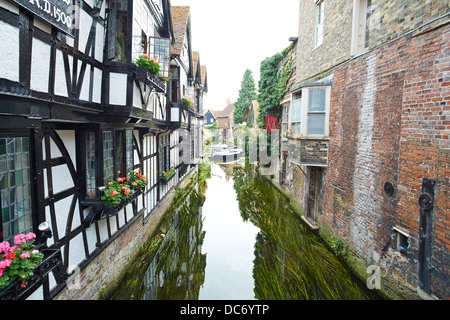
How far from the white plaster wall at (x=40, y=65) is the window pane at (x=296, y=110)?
24.6 feet

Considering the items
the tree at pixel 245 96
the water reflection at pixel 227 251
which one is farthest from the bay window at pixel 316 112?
the tree at pixel 245 96

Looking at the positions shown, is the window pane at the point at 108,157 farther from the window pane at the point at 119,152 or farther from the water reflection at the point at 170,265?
the water reflection at the point at 170,265

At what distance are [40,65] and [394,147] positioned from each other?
6.54 m

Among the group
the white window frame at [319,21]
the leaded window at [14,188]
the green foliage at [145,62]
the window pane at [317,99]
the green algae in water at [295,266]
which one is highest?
the white window frame at [319,21]

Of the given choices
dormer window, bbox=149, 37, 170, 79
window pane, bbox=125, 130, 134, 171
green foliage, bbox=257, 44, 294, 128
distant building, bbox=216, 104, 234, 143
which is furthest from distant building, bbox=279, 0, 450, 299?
distant building, bbox=216, 104, 234, 143

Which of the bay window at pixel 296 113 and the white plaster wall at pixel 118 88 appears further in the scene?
the bay window at pixel 296 113

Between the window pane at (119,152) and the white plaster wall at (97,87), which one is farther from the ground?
the white plaster wall at (97,87)

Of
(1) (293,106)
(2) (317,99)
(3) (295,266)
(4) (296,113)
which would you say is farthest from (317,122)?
(3) (295,266)

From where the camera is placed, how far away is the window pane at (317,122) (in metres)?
8.52

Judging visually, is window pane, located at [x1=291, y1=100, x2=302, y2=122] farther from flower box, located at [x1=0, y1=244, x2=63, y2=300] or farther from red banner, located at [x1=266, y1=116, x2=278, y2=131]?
flower box, located at [x1=0, y1=244, x2=63, y2=300]

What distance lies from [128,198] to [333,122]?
21.6ft

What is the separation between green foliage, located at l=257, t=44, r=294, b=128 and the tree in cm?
2267

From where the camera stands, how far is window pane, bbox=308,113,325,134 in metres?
8.52

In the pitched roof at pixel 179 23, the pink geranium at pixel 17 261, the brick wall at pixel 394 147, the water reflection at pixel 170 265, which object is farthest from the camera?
the pitched roof at pixel 179 23
